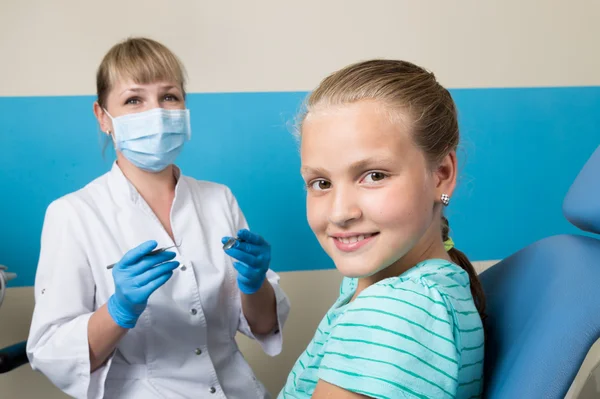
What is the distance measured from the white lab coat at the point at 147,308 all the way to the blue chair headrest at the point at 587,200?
875 mm

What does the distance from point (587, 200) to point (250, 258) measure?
76 cm

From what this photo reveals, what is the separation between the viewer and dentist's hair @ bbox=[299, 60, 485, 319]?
31.8 inches

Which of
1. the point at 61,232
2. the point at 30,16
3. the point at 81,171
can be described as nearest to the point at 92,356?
the point at 61,232

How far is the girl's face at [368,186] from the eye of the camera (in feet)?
2.52

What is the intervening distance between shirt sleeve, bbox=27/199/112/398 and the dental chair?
2.83 ft

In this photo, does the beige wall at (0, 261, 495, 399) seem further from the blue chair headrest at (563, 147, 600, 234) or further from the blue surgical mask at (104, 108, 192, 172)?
the blue chair headrest at (563, 147, 600, 234)

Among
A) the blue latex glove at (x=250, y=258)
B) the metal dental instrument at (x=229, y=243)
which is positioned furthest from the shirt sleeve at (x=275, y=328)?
the metal dental instrument at (x=229, y=243)

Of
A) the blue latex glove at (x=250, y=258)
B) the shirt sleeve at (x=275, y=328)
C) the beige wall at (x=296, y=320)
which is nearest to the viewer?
the blue latex glove at (x=250, y=258)

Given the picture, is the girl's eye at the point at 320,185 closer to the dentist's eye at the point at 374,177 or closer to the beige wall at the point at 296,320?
the dentist's eye at the point at 374,177

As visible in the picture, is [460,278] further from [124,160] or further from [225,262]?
[124,160]

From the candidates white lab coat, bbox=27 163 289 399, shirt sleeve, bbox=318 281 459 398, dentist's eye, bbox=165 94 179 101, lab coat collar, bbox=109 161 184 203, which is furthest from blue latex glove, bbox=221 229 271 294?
shirt sleeve, bbox=318 281 459 398

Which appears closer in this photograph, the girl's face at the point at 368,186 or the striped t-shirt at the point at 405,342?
the striped t-shirt at the point at 405,342

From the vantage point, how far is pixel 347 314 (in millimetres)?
711

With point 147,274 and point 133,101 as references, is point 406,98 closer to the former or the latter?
point 147,274
